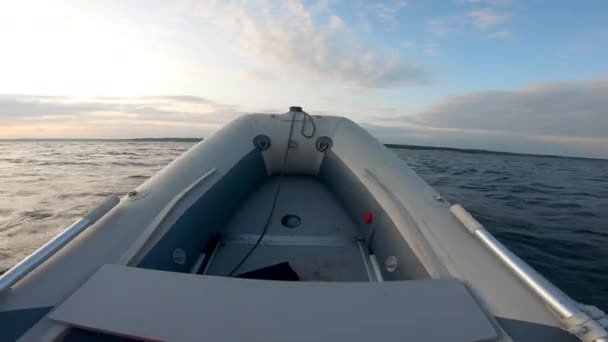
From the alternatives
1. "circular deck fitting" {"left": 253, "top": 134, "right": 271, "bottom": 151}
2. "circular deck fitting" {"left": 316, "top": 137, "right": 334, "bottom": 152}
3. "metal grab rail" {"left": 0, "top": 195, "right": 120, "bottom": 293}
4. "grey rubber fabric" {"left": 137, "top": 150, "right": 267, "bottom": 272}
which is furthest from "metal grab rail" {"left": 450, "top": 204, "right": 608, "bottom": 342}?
"circular deck fitting" {"left": 253, "top": 134, "right": 271, "bottom": 151}

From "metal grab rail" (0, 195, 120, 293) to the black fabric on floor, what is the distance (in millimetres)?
811

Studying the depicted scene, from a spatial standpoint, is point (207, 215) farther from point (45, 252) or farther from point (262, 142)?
point (262, 142)

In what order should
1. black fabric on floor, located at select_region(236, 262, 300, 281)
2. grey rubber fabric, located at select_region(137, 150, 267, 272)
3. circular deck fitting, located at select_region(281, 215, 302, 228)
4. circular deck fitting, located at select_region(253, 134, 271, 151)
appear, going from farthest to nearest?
circular deck fitting, located at select_region(253, 134, 271, 151) < circular deck fitting, located at select_region(281, 215, 302, 228) < black fabric on floor, located at select_region(236, 262, 300, 281) < grey rubber fabric, located at select_region(137, 150, 267, 272)

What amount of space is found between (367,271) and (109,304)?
4.83 ft

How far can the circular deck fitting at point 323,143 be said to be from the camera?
3.23 metres

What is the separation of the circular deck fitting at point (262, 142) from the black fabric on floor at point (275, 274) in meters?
1.49

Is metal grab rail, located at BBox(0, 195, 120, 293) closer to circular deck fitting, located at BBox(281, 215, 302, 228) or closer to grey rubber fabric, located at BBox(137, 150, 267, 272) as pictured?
grey rubber fabric, located at BBox(137, 150, 267, 272)

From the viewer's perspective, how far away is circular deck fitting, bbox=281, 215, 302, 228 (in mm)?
2674

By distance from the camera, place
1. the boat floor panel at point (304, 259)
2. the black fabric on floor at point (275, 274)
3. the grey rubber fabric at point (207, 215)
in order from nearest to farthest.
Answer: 1. the grey rubber fabric at point (207, 215)
2. the black fabric on floor at point (275, 274)
3. the boat floor panel at point (304, 259)

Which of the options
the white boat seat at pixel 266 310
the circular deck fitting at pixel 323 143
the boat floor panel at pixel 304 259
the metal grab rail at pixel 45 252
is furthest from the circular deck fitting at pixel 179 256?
the circular deck fitting at pixel 323 143

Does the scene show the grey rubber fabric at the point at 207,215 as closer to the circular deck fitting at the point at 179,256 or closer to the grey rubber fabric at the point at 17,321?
the circular deck fitting at the point at 179,256

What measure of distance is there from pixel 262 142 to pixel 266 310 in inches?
94.3

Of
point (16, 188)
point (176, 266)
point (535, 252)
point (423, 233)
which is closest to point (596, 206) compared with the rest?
point (535, 252)

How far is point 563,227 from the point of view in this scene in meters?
4.09
